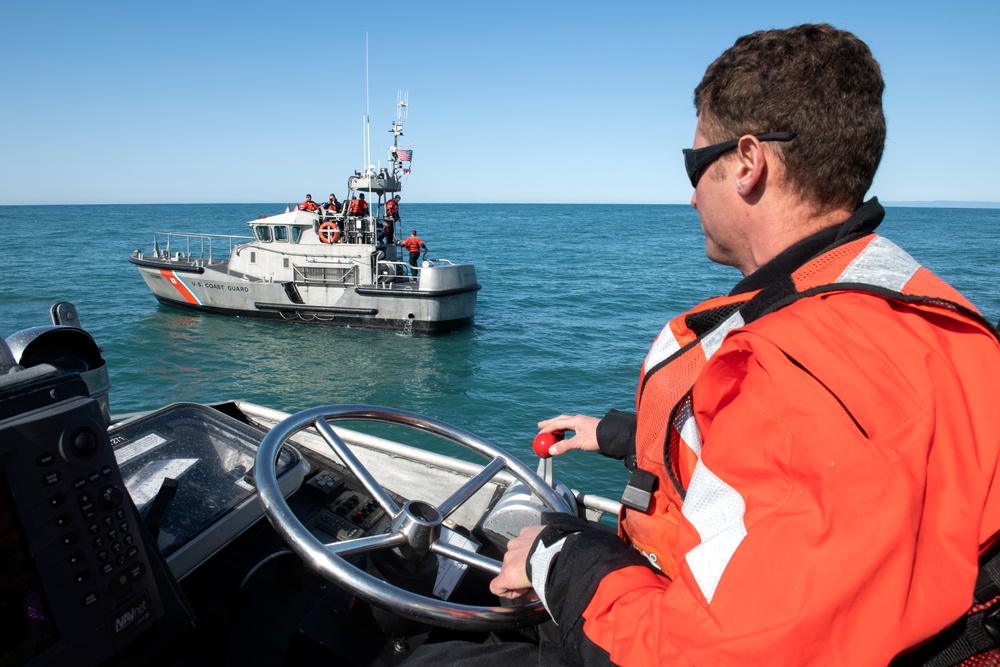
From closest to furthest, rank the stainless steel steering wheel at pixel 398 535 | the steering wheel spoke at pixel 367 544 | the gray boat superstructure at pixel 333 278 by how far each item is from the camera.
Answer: the stainless steel steering wheel at pixel 398 535 < the steering wheel spoke at pixel 367 544 < the gray boat superstructure at pixel 333 278

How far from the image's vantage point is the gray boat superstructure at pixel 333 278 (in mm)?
16922

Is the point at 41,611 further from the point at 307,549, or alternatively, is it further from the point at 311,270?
the point at 311,270

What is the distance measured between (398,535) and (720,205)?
1262mm

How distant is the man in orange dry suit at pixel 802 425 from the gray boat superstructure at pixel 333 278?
50.5ft

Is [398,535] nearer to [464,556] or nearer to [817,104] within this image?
[464,556]

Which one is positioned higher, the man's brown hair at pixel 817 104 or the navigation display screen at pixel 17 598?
the man's brown hair at pixel 817 104

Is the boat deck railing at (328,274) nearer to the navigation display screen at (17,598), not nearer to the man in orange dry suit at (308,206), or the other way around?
the man in orange dry suit at (308,206)

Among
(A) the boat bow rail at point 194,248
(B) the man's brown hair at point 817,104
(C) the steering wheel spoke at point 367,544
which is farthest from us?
(A) the boat bow rail at point 194,248

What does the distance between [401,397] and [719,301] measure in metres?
12.0

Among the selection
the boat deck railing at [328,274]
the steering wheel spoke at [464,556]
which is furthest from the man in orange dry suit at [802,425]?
the boat deck railing at [328,274]

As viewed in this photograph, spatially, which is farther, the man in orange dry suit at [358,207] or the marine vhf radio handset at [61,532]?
the man in orange dry suit at [358,207]

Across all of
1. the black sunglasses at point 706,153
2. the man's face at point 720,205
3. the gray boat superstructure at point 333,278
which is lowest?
the gray boat superstructure at point 333,278

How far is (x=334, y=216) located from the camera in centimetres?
1802

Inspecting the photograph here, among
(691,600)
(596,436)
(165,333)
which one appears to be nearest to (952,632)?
(691,600)
